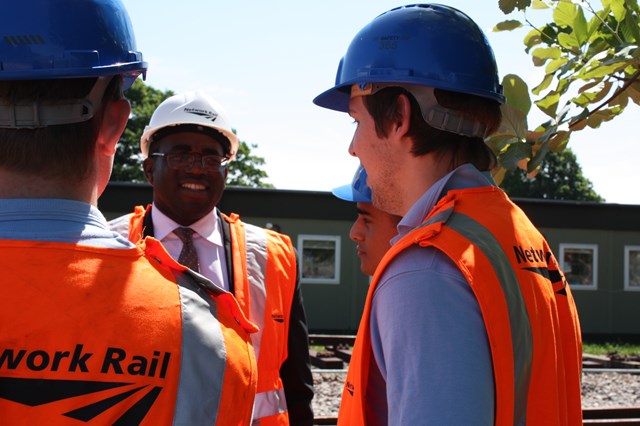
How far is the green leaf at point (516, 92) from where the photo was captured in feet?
8.61

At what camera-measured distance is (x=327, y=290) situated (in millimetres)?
23734

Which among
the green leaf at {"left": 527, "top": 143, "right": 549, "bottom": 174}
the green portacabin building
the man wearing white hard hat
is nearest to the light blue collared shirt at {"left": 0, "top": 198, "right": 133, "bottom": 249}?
the green leaf at {"left": 527, "top": 143, "right": 549, "bottom": 174}

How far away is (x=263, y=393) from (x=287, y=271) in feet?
2.21

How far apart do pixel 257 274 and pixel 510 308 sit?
6.95ft

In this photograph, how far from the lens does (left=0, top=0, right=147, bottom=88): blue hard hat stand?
5.25 feet

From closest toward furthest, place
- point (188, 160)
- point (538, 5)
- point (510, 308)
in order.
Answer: point (510, 308)
point (538, 5)
point (188, 160)

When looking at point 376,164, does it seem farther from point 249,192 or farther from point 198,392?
point 249,192

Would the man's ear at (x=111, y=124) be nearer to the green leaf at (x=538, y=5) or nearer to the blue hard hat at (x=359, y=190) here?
the green leaf at (x=538, y=5)

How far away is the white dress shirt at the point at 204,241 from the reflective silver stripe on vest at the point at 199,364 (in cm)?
222

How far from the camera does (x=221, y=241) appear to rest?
3969mm

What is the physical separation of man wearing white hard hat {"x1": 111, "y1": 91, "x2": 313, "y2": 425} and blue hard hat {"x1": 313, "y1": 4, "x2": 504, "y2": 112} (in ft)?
5.14

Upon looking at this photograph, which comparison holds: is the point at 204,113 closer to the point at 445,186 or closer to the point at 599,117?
the point at 599,117

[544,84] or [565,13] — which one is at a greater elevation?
[565,13]

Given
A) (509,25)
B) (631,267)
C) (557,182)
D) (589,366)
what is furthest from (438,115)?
(557,182)
